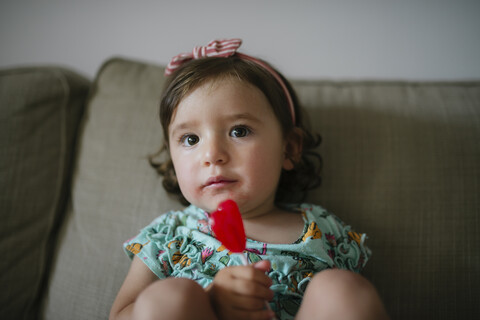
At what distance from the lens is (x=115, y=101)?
1.18m

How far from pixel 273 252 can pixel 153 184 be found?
460 millimetres

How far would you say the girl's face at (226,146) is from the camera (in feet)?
2.66

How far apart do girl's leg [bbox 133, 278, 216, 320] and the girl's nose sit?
0.90ft

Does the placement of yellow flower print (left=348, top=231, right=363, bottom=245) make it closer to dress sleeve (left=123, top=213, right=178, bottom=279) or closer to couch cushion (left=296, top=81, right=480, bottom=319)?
couch cushion (left=296, top=81, right=480, bottom=319)

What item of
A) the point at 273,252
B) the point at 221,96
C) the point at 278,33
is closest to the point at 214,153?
the point at 221,96

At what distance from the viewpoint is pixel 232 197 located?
812 millimetres

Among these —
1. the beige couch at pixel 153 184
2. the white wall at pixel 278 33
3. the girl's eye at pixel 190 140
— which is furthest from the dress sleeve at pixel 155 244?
the white wall at pixel 278 33

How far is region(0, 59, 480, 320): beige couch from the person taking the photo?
Answer: 947 millimetres

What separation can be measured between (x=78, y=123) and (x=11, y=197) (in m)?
0.33

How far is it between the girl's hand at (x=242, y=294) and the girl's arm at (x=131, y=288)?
252 millimetres

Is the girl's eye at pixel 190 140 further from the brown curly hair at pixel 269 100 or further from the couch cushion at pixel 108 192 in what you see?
the couch cushion at pixel 108 192

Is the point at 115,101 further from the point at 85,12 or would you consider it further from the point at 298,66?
the point at 298,66

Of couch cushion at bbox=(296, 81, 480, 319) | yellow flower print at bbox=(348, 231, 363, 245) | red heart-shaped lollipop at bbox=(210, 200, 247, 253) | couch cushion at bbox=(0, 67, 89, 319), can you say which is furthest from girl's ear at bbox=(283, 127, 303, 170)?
couch cushion at bbox=(0, 67, 89, 319)

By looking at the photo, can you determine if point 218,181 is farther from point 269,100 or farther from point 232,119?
point 269,100
